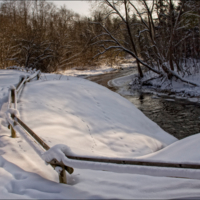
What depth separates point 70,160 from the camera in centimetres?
206

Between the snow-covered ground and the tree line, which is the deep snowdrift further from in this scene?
the tree line

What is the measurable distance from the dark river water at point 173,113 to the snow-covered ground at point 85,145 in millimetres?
1333

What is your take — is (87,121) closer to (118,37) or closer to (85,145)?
(85,145)

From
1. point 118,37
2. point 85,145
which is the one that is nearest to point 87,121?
point 85,145

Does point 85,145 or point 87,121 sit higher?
point 87,121

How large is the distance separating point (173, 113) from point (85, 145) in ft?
22.5

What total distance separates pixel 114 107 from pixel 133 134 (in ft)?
5.36

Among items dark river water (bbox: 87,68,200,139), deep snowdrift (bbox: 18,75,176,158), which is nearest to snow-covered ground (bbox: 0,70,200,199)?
deep snowdrift (bbox: 18,75,176,158)

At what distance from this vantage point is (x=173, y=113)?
32.7ft

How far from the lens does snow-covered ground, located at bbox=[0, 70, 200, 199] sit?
7.17 feet

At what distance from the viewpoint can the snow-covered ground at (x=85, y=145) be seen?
2186 millimetres

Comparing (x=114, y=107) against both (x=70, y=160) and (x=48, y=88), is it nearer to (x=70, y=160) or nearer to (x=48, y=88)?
(x=48, y=88)

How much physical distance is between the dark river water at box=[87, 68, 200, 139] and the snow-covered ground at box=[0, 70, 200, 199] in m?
1.33

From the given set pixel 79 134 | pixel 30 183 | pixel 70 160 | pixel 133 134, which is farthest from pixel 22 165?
pixel 133 134
